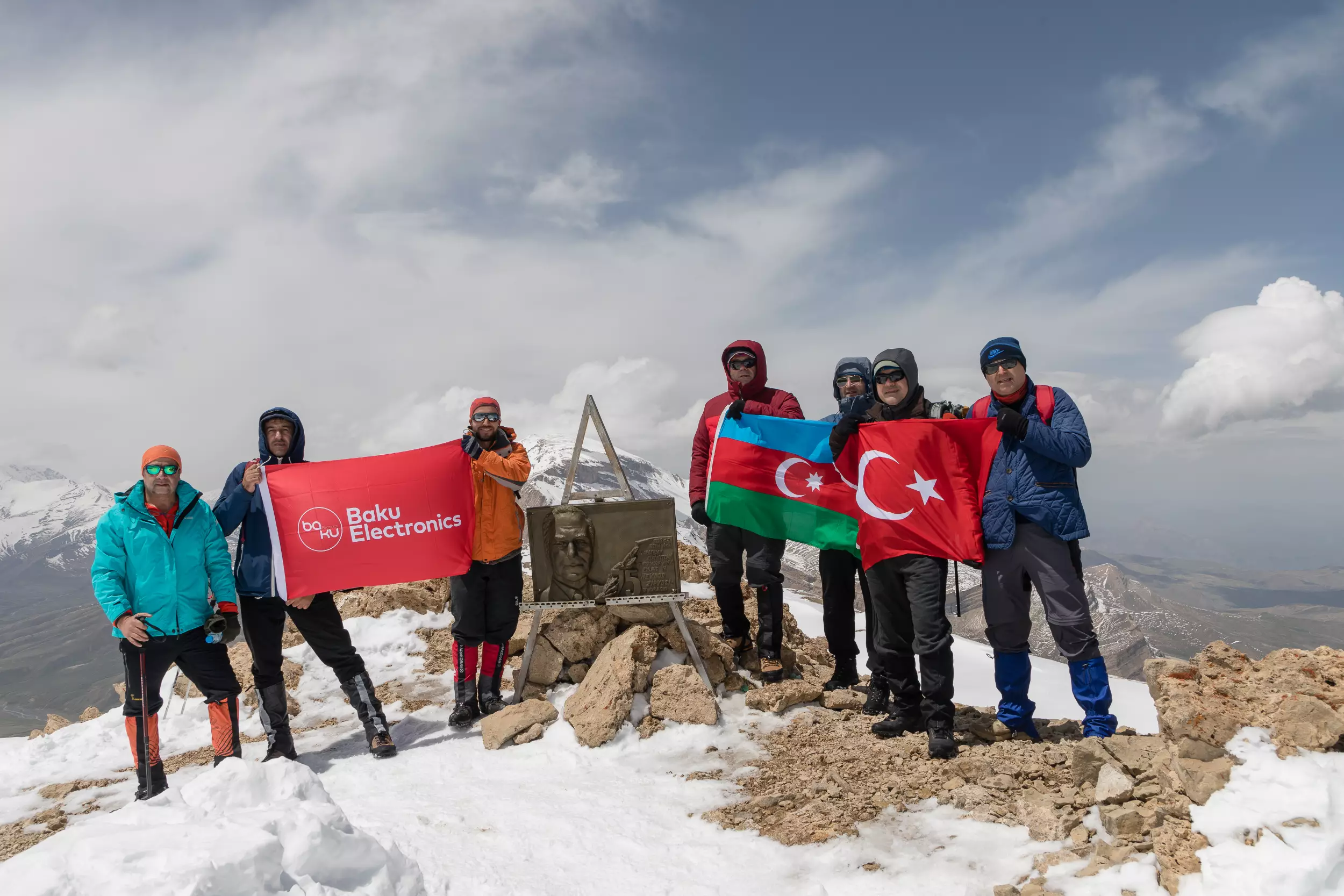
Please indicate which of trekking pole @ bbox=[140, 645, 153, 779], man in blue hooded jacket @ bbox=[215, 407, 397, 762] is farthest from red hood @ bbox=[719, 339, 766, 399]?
trekking pole @ bbox=[140, 645, 153, 779]

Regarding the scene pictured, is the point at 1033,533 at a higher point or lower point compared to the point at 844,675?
higher

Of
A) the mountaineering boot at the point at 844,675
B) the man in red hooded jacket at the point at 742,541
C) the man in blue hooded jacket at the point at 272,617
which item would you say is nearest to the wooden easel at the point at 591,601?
the man in red hooded jacket at the point at 742,541

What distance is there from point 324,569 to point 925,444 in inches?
237

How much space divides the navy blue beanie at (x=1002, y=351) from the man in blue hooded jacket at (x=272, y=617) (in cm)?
648

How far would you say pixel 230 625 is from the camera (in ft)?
20.7

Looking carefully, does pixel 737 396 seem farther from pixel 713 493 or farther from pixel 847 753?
pixel 847 753

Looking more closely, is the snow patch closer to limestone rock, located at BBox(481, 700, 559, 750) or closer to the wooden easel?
limestone rock, located at BBox(481, 700, 559, 750)

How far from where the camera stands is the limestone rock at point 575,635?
26.7ft

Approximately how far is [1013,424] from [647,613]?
443 cm

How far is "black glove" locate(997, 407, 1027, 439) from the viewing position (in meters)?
5.43

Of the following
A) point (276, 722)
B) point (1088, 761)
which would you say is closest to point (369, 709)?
point (276, 722)

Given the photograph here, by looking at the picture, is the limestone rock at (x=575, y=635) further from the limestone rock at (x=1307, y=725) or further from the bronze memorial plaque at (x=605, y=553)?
the limestone rock at (x=1307, y=725)

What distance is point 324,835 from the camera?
3.28m

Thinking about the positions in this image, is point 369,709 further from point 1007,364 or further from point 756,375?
point 1007,364
